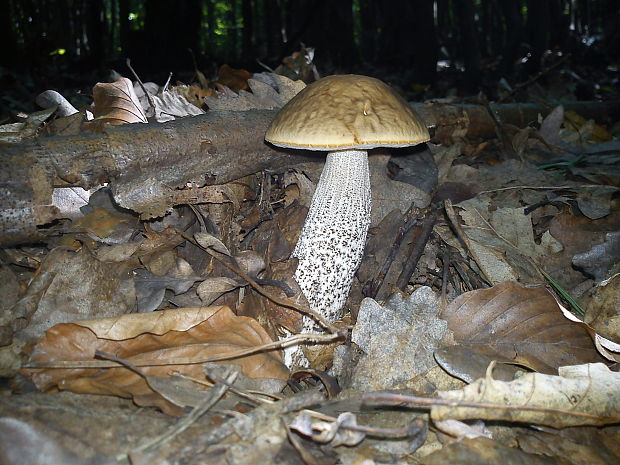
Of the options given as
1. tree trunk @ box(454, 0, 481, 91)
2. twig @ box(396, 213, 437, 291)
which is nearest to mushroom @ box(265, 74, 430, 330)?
twig @ box(396, 213, 437, 291)

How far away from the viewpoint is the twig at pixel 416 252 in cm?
234

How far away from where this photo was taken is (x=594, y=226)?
8.43 ft

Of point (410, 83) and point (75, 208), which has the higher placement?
point (75, 208)

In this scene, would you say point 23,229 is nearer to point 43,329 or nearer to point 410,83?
point 43,329

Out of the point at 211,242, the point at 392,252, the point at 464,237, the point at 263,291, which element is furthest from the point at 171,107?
the point at 464,237

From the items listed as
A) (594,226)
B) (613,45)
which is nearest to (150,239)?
(594,226)

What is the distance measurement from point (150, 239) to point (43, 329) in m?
0.71

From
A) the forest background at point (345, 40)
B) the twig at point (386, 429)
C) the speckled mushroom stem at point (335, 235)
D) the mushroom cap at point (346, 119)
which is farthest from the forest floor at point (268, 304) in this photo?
the forest background at point (345, 40)

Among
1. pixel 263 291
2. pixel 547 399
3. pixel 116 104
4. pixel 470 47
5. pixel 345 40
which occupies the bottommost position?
pixel 345 40

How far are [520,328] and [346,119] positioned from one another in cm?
120

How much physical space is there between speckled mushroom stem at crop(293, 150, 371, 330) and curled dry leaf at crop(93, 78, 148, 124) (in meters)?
1.36

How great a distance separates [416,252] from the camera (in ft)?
7.93

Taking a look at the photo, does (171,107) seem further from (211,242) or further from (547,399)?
(547,399)

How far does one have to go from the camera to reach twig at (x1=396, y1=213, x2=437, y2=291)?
2.34 m
